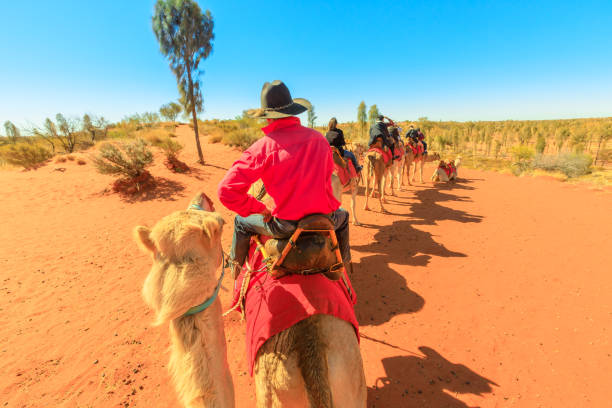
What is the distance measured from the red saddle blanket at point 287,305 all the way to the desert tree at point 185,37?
14.0 metres

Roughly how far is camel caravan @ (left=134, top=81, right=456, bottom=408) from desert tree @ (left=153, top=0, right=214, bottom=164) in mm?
13373

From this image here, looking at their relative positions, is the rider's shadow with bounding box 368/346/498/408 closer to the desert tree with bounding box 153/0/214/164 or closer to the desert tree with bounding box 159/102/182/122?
the desert tree with bounding box 153/0/214/164

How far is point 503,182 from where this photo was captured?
504 inches

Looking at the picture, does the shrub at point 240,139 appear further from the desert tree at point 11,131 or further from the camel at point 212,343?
the desert tree at point 11,131

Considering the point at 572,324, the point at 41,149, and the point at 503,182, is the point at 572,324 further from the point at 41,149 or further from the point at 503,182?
the point at 41,149

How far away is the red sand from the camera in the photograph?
2855mm

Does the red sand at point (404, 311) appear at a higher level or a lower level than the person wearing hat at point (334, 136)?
lower

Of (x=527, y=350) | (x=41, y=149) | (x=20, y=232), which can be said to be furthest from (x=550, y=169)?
(x=41, y=149)

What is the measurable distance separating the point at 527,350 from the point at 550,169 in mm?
18442

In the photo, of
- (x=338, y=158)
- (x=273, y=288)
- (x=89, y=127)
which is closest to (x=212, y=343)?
(x=273, y=288)

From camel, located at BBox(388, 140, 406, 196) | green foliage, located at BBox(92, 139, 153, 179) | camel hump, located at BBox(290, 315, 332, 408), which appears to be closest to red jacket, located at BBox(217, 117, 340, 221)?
camel hump, located at BBox(290, 315, 332, 408)

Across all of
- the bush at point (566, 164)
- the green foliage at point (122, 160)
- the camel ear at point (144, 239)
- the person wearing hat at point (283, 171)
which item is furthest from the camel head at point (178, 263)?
the bush at point (566, 164)

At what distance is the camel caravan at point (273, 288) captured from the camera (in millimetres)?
1112

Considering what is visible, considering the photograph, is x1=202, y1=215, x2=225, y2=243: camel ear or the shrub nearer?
x1=202, y1=215, x2=225, y2=243: camel ear
